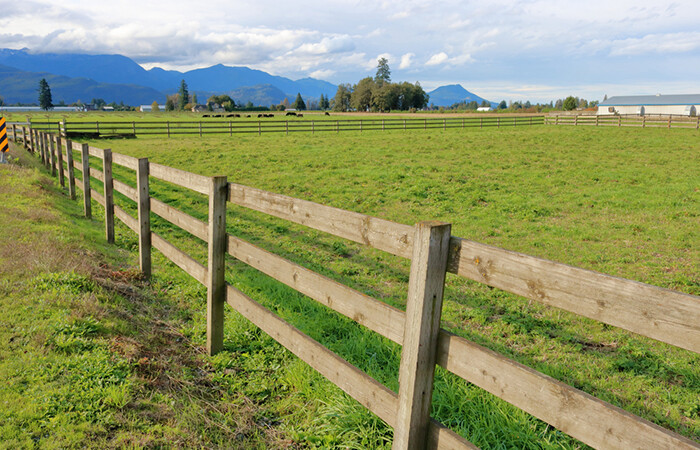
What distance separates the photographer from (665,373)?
4359 mm

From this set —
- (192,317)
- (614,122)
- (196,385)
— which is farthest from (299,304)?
(614,122)

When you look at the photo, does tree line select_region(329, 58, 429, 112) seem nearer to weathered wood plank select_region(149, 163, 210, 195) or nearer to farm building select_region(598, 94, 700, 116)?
farm building select_region(598, 94, 700, 116)

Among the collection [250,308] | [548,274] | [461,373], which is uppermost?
[548,274]

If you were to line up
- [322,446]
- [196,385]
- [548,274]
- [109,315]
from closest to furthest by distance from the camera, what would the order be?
1. [548,274]
2. [322,446]
3. [196,385]
4. [109,315]

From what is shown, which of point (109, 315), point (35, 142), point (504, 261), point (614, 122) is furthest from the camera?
point (614, 122)

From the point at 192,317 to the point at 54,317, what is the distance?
1.38 meters

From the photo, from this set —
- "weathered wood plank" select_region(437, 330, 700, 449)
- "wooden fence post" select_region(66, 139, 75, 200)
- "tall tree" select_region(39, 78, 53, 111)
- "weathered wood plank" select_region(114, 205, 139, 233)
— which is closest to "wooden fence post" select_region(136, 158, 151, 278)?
"weathered wood plank" select_region(114, 205, 139, 233)

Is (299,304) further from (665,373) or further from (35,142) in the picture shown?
(35,142)

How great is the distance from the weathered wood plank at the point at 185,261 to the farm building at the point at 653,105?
108m

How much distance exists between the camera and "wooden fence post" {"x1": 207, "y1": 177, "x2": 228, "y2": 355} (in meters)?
4.34

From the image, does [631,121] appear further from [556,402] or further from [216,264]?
[556,402]

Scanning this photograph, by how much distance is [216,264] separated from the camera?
14.8 ft

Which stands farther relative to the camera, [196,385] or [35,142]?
[35,142]

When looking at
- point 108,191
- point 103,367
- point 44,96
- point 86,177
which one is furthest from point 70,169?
point 44,96
